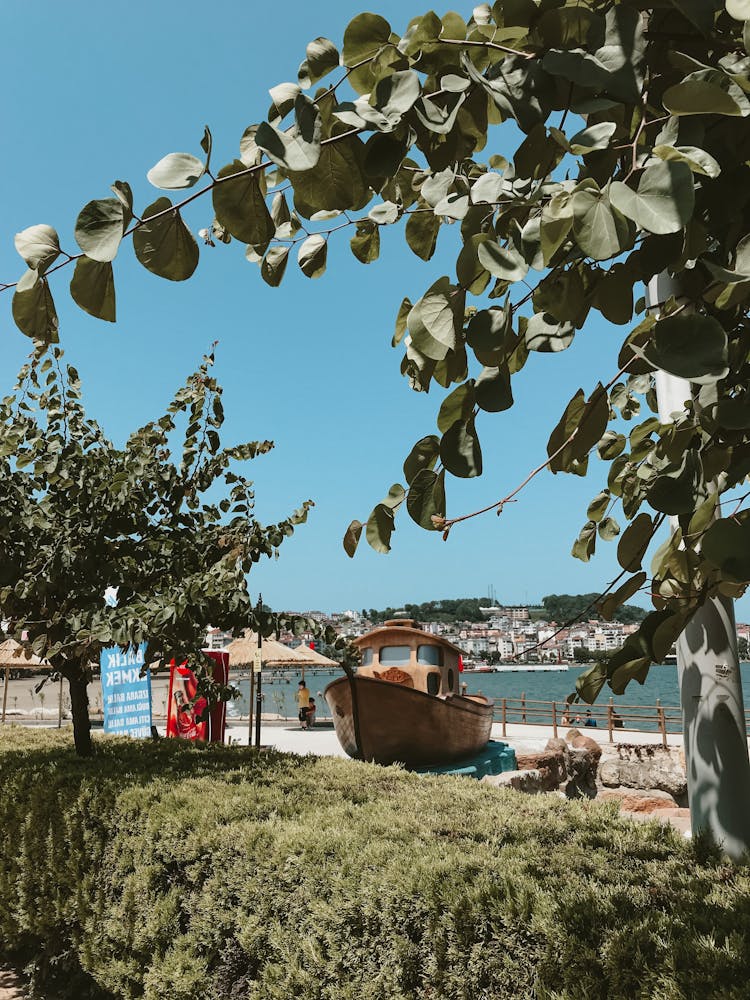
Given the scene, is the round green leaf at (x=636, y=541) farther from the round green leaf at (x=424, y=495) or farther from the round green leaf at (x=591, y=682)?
the round green leaf at (x=424, y=495)

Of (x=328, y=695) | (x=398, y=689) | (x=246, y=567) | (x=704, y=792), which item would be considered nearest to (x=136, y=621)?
(x=246, y=567)

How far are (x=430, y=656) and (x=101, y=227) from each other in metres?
15.8

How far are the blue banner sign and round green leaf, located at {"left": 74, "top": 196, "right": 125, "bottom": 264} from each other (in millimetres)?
9151

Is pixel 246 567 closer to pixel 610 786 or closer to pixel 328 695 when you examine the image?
pixel 328 695

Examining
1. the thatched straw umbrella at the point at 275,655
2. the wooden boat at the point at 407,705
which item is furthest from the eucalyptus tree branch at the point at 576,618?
the thatched straw umbrella at the point at 275,655

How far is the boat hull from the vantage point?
1361 cm

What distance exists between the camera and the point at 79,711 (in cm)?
603

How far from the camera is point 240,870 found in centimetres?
315

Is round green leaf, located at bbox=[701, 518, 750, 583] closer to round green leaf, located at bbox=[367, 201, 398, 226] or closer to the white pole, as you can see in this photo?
round green leaf, located at bbox=[367, 201, 398, 226]

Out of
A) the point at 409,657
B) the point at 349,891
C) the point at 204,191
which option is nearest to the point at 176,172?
the point at 204,191

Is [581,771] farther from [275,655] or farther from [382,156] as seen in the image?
[382,156]

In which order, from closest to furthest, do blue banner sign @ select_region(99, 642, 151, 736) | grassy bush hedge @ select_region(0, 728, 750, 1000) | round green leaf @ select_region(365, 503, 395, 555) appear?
round green leaf @ select_region(365, 503, 395, 555), grassy bush hedge @ select_region(0, 728, 750, 1000), blue banner sign @ select_region(99, 642, 151, 736)

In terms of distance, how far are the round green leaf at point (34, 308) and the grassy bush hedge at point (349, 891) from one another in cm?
206

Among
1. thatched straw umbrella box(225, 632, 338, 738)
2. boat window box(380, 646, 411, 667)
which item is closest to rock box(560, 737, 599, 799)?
boat window box(380, 646, 411, 667)
